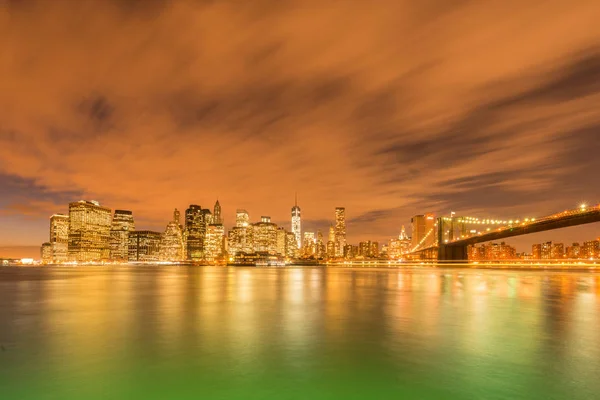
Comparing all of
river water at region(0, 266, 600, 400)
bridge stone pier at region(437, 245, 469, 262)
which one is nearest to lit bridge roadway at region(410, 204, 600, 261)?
bridge stone pier at region(437, 245, 469, 262)

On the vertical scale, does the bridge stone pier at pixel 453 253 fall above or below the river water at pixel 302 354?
below

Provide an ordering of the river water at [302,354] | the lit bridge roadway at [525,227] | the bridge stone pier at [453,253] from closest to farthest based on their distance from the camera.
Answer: the river water at [302,354], the lit bridge roadway at [525,227], the bridge stone pier at [453,253]

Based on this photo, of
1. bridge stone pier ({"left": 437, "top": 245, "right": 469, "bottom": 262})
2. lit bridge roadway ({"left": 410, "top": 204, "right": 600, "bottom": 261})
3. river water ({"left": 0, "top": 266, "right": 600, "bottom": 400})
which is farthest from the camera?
bridge stone pier ({"left": 437, "top": 245, "right": 469, "bottom": 262})

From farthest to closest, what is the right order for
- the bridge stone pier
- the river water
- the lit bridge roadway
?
the bridge stone pier → the lit bridge roadway → the river water

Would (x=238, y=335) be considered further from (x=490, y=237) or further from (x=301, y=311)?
(x=490, y=237)

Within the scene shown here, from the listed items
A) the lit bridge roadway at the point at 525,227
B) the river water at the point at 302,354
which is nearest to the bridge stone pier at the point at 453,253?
the lit bridge roadway at the point at 525,227

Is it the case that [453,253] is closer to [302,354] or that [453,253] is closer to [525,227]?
[525,227]

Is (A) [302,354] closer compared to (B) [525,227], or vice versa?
(A) [302,354]

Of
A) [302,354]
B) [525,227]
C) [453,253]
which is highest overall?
[525,227]

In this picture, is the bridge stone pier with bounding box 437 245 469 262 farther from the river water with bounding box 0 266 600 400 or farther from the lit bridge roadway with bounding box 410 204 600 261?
the river water with bounding box 0 266 600 400

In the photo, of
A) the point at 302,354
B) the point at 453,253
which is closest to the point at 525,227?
the point at 453,253

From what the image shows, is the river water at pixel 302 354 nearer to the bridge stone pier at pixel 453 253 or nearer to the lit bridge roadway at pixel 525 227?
the lit bridge roadway at pixel 525 227

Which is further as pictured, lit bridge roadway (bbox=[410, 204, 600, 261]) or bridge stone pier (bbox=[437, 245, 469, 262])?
bridge stone pier (bbox=[437, 245, 469, 262])

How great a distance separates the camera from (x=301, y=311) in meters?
22.1
